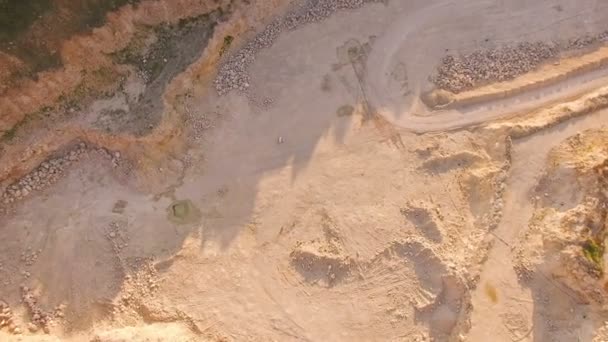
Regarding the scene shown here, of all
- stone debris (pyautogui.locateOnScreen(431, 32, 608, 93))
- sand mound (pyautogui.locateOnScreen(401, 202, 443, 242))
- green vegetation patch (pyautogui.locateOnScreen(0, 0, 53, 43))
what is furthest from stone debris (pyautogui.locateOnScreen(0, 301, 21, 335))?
stone debris (pyautogui.locateOnScreen(431, 32, 608, 93))

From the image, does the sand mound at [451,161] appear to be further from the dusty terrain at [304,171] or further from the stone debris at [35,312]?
the stone debris at [35,312]

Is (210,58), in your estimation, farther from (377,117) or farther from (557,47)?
(557,47)

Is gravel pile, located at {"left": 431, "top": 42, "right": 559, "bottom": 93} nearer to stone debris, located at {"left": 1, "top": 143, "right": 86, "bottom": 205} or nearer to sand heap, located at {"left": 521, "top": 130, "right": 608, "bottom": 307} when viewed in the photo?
sand heap, located at {"left": 521, "top": 130, "right": 608, "bottom": 307}

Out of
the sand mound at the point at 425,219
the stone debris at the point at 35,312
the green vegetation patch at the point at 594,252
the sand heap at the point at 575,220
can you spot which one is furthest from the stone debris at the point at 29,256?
the green vegetation patch at the point at 594,252

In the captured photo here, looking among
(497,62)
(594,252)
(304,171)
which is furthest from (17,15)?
(594,252)

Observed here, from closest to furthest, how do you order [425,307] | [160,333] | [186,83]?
[160,333], [425,307], [186,83]

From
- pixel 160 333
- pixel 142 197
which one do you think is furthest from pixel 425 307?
pixel 142 197
